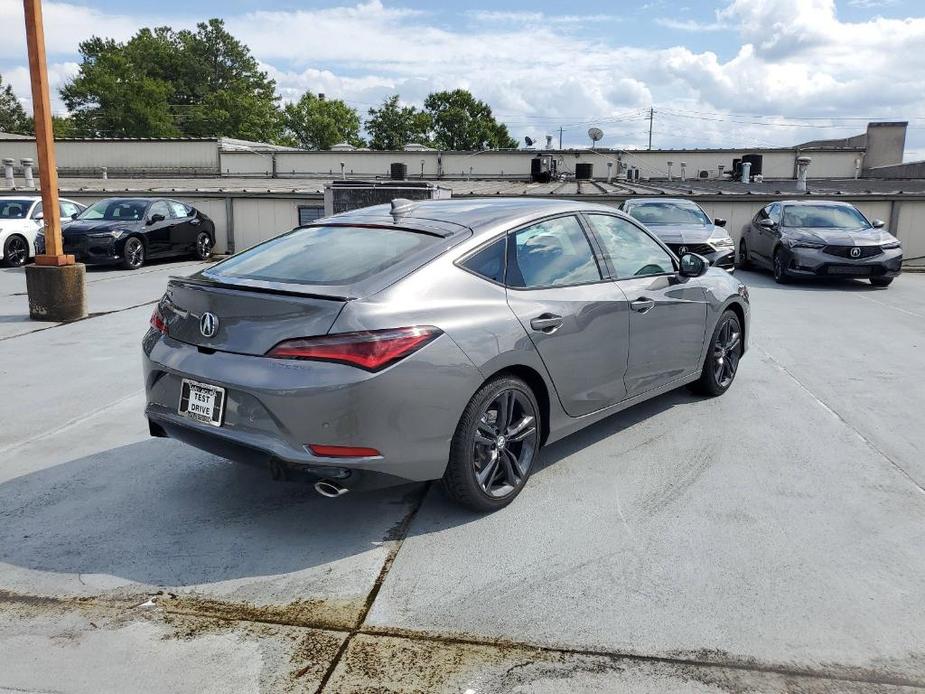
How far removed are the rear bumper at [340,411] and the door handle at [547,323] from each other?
510 millimetres

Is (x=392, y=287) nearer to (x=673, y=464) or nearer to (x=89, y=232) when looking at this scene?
(x=673, y=464)

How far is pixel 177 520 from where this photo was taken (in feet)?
12.3

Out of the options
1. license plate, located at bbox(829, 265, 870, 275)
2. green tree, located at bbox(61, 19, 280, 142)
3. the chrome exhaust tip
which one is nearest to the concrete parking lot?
the chrome exhaust tip

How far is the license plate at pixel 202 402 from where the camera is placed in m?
3.37

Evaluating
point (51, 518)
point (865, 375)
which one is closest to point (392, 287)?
point (51, 518)

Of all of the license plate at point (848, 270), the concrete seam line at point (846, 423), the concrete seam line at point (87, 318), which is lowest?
the concrete seam line at point (87, 318)

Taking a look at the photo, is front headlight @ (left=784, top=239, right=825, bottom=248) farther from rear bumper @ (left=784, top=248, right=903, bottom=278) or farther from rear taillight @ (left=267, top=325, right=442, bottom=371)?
rear taillight @ (left=267, top=325, right=442, bottom=371)

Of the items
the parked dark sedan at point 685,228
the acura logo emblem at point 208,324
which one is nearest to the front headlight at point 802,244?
the parked dark sedan at point 685,228

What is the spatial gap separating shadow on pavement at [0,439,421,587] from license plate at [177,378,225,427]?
0.58m

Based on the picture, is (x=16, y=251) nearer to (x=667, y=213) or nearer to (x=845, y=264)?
(x=667, y=213)

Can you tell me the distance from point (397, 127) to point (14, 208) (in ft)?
288

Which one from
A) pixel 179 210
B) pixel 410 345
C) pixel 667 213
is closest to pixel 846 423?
pixel 410 345

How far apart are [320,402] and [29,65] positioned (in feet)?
24.7

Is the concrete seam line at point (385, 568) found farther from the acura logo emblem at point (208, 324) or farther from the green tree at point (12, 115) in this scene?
the green tree at point (12, 115)
